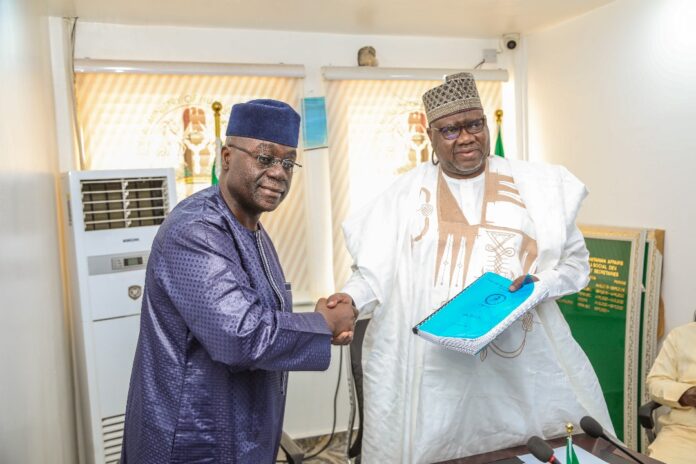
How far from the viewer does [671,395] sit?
2818 mm

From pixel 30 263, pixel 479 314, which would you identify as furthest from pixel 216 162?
pixel 479 314

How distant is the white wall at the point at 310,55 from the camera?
3.76m

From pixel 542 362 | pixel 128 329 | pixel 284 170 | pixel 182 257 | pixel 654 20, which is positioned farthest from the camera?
pixel 654 20

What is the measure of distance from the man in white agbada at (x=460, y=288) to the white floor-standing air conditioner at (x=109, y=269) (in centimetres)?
136

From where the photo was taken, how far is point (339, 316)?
1915mm

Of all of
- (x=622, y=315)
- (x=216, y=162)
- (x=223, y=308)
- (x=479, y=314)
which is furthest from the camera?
(x=216, y=162)

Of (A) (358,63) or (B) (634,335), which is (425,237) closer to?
(B) (634,335)

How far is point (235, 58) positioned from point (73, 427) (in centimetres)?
240

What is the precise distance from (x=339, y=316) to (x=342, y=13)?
7.66 feet

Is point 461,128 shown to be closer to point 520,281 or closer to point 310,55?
point 520,281

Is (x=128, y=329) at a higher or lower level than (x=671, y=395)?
higher

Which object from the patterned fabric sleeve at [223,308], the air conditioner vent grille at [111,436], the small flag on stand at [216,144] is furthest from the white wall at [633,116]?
the air conditioner vent grille at [111,436]

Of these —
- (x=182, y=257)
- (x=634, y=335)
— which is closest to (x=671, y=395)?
(x=634, y=335)

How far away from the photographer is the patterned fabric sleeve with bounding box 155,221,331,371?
4.95 feet
